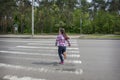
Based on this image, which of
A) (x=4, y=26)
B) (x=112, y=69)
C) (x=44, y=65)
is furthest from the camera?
(x=4, y=26)

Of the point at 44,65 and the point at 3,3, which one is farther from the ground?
the point at 3,3

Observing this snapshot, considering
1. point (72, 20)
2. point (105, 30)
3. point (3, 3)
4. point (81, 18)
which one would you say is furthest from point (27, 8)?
point (105, 30)

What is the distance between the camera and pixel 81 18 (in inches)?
2238

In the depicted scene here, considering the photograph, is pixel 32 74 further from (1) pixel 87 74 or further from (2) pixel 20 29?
(2) pixel 20 29

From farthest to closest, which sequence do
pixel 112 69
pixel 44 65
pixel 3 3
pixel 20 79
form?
pixel 3 3, pixel 44 65, pixel 112 69, pixel 20 79

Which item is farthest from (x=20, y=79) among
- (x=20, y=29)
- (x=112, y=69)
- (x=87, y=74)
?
(x=20, y=29)

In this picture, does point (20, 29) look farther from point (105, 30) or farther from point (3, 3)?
point (105, 30)

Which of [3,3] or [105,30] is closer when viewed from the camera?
[3,3]

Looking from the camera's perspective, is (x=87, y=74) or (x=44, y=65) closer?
(x=87, y=74)

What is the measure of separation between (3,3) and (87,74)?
3965cm

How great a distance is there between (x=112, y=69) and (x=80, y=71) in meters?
1.29

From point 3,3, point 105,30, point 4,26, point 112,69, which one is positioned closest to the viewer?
point 112,69

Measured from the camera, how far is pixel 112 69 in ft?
A: 35.1

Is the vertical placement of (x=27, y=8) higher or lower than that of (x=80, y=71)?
higher
